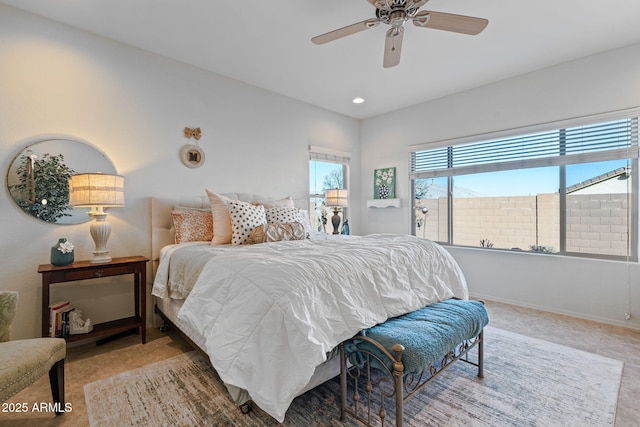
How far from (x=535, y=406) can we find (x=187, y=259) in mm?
2445

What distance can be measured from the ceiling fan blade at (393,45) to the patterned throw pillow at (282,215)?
65.8 inches

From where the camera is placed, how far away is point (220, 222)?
2.80 metres

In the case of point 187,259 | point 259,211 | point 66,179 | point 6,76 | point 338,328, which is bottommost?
point 338,328

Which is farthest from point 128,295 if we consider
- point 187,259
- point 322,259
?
point 322,259

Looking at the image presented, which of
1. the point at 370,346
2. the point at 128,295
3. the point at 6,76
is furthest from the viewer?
the point at 128,295

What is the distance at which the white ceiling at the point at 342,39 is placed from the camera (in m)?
2.35

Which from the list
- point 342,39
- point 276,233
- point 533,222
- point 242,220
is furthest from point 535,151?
point 242,220

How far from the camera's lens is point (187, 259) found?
7.48 ft

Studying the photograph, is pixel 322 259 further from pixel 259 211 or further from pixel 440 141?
pixel 440 141

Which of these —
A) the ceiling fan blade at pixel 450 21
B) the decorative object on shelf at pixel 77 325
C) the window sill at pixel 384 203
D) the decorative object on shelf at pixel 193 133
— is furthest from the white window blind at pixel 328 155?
the decorative object on shelf at pixel 77 325

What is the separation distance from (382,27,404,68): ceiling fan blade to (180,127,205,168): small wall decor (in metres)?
2.11

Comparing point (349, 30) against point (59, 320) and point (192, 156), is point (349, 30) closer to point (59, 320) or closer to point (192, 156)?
point (192, 156)

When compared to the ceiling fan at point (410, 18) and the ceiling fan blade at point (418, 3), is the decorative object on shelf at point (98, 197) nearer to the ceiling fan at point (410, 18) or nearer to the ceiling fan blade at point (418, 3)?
the ceiling fan at point (410, 18)

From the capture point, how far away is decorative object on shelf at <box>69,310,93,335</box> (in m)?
2.35
